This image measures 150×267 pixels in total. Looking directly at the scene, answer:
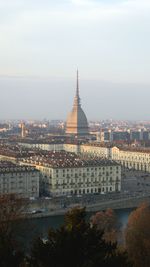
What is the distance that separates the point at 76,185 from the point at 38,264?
51.9ft

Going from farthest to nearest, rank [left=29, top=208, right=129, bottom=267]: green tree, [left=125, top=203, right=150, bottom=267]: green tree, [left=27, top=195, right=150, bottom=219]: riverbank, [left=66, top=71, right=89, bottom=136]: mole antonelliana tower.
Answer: [left=66, top=71, right=89, bottom=136]: mole antonelliana tower, [left=27, top=195, right=150, bottom=219]: riverbank, [left=125, top=203, right=150, bottom=267]: green tree, [left=29, top=208, right=129, bottom=267]: green tree

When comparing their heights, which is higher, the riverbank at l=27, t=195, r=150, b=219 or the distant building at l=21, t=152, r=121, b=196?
the distant building at l=21, t=152, r=121, b=196

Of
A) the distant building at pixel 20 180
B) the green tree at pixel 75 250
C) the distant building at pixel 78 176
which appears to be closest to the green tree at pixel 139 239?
the green tree at pixel 75 250

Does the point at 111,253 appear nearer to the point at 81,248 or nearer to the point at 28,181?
the point at 81,248

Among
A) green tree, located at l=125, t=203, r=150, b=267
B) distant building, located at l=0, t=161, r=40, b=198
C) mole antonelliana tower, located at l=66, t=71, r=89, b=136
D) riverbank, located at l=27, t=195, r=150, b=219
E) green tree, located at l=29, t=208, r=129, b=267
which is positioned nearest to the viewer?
green tree, located at l=29, t=208, r=129, b=267


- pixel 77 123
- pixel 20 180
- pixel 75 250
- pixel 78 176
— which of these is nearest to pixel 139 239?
pixel 75 250

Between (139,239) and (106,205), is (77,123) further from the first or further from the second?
(139,239)

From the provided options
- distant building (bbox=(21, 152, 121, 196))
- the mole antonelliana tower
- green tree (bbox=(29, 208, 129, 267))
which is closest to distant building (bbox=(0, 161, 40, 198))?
distant building (bbox=(21, 152, 121, 196))

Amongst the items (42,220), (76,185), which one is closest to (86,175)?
(76,185)

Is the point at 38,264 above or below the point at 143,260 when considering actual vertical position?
above

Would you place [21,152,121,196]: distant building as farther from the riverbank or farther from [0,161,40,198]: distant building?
the riverbank

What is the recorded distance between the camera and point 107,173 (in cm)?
2273

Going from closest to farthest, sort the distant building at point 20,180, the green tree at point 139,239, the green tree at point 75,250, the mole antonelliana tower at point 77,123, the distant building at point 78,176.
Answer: the green tree at point 75,250 → the green tree at point 139,239 → the distant building at point 20,180 → the distant building at point 78,176 → the mole antonelliana tower at point 77,123

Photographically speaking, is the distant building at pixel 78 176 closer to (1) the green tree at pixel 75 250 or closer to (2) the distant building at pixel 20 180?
(2) the distant building at pixel 20 180
